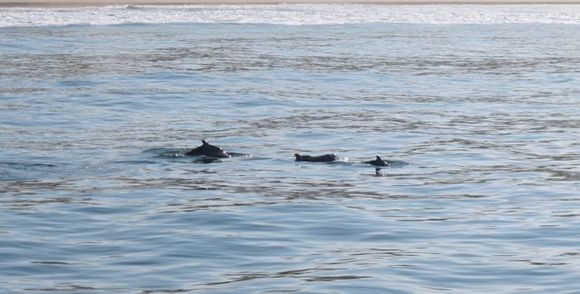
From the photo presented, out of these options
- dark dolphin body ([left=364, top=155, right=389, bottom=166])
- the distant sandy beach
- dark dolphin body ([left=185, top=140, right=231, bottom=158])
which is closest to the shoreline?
the distant sandy beach

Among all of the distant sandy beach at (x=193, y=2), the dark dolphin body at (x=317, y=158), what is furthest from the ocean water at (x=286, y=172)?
the distant sandy beach at (x=193, y=2)

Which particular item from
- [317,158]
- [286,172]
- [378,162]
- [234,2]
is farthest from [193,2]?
[286,172]

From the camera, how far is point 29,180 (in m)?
18.2

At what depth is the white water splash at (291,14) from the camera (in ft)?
194

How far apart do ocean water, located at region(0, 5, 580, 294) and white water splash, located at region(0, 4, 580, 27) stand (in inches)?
632

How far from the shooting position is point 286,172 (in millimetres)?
19047

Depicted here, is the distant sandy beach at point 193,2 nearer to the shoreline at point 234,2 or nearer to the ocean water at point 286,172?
the shoreline at point 234,2

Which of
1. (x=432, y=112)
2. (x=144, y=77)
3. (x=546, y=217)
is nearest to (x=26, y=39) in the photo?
(x=144, y=77)

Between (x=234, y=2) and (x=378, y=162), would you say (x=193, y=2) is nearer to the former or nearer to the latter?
(x=234, y=2)

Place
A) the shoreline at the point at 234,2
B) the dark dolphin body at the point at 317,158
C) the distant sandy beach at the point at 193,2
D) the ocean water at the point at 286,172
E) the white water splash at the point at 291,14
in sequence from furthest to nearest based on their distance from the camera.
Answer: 1. the shoreline at the point at 234,2
2. the distant sandy beach at the point at 193,2
3. the white water splash at the point at 291,14
4. the dark dolphin body at the point at 317,158
5. the ocean water at the point at 286,172

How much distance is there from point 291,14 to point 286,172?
4639cm

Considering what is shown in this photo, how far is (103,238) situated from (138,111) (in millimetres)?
12773

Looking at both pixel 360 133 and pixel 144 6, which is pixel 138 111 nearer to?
pixel 360 133

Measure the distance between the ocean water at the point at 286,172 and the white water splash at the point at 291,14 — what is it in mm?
16047
